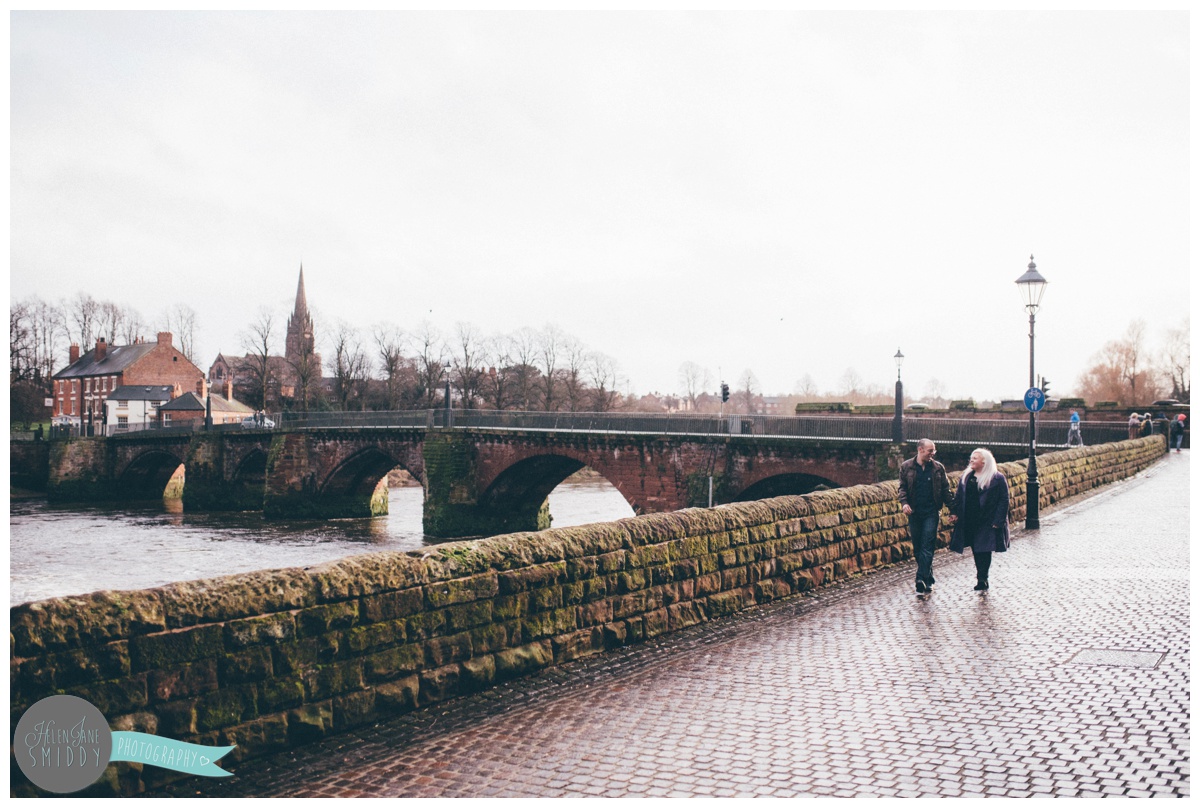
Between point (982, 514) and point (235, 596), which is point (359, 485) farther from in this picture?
point (235, 596)

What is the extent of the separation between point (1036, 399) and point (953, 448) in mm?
10944

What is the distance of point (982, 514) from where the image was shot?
383 inches

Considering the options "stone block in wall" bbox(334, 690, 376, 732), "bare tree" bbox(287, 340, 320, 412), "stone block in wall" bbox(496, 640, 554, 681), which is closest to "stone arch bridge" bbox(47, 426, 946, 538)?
"bare tree" bbox(287, 340, 320, 412)

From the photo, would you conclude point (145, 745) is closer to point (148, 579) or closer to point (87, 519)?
point (148, 579)

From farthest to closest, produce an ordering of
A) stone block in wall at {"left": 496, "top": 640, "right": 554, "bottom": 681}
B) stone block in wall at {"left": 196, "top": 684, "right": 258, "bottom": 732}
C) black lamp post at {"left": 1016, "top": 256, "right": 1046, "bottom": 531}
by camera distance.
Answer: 1. black lamp post at {"left": 1016, "top": 256, "right": 1046, "bottom": 531}
2. stone block in wall at {"left": 496, "top": 640, "right": 554, "bottom": 681}
3. stone block in wall at {"left": 196, "top": 684, "right": 258, "bottom": 732}

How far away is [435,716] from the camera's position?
602cm

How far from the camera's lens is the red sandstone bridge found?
30.4 metres

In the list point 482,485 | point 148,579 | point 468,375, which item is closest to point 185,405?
point 468,375

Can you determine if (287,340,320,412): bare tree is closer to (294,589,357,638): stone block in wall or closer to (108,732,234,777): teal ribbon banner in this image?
(294,589,357,638): stone block in wall

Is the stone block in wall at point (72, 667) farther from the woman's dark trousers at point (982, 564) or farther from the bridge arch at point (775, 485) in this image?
the bridge arch at point (775, 485)

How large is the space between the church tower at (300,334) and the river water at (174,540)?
23715 millimetres

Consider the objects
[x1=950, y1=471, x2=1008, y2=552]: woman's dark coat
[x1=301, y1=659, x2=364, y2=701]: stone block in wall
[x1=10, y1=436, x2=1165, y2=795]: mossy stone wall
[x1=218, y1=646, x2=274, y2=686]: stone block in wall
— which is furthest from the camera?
[x1=950, y1=471, x2=1008, y2=552]: woman's dark coat

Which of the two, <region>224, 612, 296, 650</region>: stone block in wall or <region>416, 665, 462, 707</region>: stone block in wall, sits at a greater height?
<region>224, 612, 296, 650</region>: stone block in wall

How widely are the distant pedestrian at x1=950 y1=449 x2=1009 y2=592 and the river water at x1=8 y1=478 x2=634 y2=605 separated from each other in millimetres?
16771
